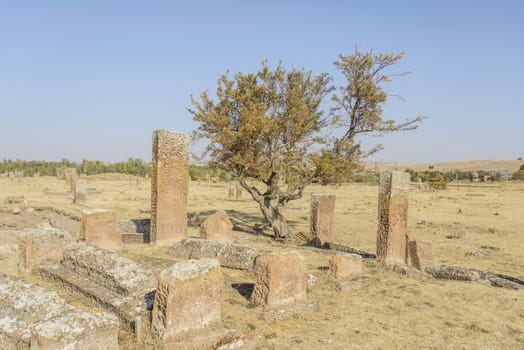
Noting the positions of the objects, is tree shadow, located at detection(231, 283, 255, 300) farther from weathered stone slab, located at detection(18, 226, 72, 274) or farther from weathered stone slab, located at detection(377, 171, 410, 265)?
weathered stone slab, located at detection(377, 171, 410, 265)

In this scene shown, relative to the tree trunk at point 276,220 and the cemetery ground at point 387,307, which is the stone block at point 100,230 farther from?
the tree trunk at point 276,220

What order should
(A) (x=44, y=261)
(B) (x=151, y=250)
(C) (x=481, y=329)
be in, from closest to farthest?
(C) (x=481, y=329)
(A) (x=44, y=261)
(B) (x=151, y=250)

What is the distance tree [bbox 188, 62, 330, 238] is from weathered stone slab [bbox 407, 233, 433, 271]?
17.0 ft

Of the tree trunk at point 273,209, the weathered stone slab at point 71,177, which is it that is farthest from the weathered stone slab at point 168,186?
the weathered stone slab at point 71,177

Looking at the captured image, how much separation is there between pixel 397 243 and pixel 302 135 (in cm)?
590

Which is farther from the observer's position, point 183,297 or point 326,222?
point 326,222

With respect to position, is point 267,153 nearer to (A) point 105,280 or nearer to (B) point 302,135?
(B) point 302,135

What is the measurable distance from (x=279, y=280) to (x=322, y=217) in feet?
28.5

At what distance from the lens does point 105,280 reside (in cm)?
634

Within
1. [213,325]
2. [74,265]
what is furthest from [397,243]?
[74,265]

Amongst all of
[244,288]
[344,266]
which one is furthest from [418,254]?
[244,288]

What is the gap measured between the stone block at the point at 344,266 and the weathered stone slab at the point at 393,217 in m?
2.26

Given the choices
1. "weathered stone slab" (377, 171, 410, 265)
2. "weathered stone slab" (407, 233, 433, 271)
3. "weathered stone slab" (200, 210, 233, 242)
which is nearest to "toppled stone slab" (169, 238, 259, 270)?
"weathered stone slab" (200, 210, 233, 242)

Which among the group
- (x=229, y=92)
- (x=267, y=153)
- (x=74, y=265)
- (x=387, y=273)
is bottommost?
(x=387, y=273)
